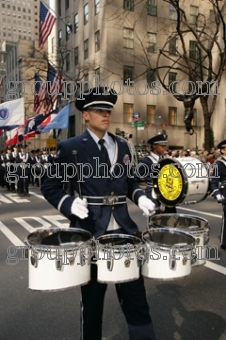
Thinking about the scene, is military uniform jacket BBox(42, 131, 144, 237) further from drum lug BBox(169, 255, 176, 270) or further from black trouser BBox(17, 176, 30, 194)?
black trouser BBox(17, 176, 30, 194)

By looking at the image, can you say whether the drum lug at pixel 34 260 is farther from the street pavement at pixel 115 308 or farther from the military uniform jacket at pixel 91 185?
the street pavement at pixel 115 308

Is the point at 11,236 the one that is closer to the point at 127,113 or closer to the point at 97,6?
the point at 127,113

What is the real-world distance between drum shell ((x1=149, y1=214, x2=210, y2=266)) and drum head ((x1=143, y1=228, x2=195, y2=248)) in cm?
11

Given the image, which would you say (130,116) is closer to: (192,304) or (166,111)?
(166,111)

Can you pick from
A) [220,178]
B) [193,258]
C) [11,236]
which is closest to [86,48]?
[11,236]

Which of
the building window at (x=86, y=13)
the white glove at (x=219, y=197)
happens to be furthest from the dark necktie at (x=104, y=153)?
the building window at (x=86, y=13)

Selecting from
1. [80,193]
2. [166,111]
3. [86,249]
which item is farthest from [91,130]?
[166,111]

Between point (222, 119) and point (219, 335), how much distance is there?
36439mm

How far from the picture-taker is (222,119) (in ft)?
123

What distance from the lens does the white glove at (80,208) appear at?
245 centimetres

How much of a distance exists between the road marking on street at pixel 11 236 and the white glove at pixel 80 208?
182 inches

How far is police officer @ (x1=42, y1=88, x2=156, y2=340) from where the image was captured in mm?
2574

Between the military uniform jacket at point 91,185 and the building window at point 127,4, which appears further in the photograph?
the building window at point 127,4

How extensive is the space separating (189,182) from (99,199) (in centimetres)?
85
